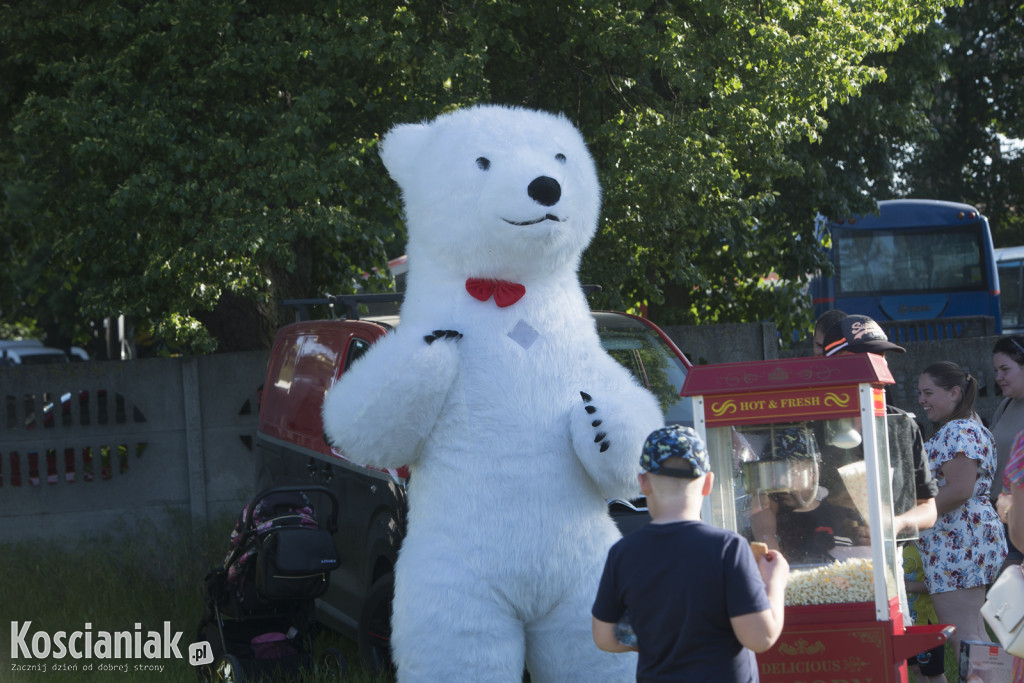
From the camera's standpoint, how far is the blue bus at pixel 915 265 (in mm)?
18750

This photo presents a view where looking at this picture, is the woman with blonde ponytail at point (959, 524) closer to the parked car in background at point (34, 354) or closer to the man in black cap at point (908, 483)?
the man in black cap at point (908, 483)

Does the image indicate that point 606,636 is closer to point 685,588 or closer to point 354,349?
point 685,588

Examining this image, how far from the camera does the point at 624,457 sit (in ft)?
12.4

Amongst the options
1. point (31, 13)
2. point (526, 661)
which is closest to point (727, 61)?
point (31, 13)

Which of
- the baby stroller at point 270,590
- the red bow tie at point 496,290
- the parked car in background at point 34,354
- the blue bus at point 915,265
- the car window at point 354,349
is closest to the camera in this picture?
the red bow tie at point 496,290

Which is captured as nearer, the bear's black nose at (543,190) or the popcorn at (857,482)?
the popcorn at (857,482)

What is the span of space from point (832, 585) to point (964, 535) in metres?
1.62

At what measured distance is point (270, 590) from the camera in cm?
509

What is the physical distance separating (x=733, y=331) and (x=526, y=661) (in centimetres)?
662

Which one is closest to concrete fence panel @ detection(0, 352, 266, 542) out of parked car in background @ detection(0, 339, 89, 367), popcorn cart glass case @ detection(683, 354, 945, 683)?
popcorn cart glass case @ detection(683, 354, 945, 683)

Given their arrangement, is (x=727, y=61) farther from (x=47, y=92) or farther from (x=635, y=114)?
(x=47, y=92)

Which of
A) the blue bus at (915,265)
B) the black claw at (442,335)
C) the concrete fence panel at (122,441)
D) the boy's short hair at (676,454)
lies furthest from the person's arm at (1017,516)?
the blue bus at (915,265)

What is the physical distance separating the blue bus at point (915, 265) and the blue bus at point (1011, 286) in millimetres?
2165

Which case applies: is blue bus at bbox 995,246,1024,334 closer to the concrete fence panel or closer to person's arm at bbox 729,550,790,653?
the concrete fence panel
